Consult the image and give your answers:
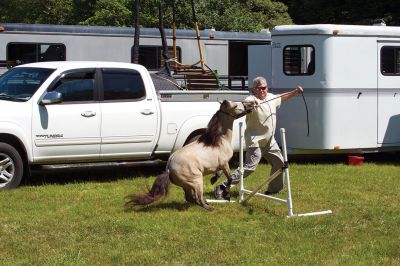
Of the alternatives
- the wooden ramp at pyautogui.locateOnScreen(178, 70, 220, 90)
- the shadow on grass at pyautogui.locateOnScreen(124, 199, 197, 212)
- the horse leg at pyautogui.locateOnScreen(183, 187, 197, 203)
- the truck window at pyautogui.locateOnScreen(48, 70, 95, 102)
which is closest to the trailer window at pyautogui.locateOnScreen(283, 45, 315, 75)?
the wooden ramp at pyautogui.locateOnScreen(178, 70, 220, 90)

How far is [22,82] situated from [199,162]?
346cm

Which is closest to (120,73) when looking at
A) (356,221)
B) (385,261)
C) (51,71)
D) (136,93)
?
(136,93)

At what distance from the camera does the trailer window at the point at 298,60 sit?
1253 centimetres

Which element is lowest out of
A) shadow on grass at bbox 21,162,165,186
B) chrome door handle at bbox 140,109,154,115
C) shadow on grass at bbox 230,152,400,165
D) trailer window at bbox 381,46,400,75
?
shadow on grass at bbox 230,152,400,165

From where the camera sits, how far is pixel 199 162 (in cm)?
820

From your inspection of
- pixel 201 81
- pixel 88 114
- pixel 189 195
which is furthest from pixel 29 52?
pixel 189 195

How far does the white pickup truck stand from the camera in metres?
9.73

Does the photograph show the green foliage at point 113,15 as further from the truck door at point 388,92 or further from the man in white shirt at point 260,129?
the man in white shirt at point 260,129

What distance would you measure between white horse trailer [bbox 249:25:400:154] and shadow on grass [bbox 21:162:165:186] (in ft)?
8.79

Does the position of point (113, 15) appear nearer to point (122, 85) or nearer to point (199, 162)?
point (122, 85)

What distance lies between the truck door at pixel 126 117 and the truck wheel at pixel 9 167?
122 cm

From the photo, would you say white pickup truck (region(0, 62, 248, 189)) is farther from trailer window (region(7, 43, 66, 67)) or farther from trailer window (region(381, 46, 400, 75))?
trailer window (region(7, 43, 66, 67))

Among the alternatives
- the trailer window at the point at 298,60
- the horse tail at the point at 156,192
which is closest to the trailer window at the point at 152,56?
the trailer window at the point at 298,60

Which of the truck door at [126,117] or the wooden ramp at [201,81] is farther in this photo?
the wooden ramp at [201,81]
